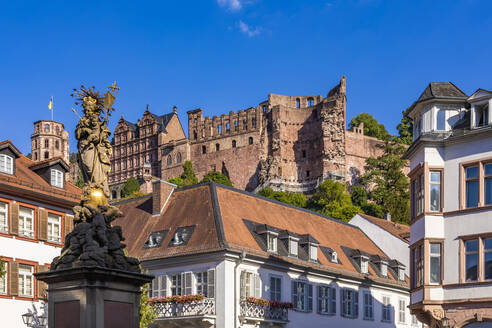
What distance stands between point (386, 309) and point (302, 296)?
8.78 m

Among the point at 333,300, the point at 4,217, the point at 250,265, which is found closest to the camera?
the point at 4,217

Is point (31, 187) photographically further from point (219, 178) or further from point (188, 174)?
point (188, 174)

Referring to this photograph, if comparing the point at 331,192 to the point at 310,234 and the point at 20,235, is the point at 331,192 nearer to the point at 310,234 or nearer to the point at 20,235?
the point at 310,234

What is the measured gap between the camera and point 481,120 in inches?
1163

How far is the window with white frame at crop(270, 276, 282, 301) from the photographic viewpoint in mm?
39281

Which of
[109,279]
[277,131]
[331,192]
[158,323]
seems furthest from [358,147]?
[109,279]

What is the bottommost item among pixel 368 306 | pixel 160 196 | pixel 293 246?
pixel 368 306

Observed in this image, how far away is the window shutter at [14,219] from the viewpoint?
3581 centimetres

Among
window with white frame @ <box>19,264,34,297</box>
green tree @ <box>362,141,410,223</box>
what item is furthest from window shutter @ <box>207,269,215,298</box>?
green tree @ <box>362,141,410,223</box>

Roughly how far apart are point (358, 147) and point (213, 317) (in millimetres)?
105367

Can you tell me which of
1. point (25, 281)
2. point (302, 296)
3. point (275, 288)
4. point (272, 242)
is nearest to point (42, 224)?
point (25, 281)

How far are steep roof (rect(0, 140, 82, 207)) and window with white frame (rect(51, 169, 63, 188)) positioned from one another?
365mm

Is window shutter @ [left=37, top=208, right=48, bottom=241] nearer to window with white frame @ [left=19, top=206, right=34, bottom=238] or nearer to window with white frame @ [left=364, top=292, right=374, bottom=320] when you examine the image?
window with white frame @ [left=19, top=206, right=34, bottom=238]

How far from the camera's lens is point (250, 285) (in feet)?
125
